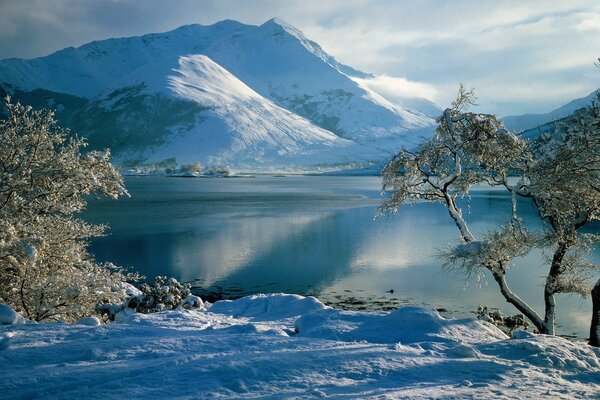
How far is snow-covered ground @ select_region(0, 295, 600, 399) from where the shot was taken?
888cm

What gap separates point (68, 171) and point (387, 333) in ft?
50.2

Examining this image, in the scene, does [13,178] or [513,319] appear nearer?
[13,178]

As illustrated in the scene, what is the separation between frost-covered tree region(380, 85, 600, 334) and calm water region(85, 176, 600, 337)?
294 inches

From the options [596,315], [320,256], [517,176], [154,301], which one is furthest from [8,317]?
[320,256]

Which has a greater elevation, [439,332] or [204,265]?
[439,332]

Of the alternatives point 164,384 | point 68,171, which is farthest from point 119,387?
point 68,171

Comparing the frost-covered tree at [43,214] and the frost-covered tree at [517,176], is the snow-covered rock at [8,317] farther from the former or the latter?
the frost-covered tree at [517,176]

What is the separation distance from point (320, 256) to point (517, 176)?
38.0 meters

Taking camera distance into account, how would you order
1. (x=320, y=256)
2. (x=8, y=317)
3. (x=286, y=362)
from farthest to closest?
(x=320, y=256), (x=8, y=317), (x=286, y=362)

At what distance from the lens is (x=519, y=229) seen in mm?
20859

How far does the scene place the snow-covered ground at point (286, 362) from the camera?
29.1 feet

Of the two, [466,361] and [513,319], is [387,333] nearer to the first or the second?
[466,361]

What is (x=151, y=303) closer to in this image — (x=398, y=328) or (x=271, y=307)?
(x=271, y=307)

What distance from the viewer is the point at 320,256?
2287 inches
